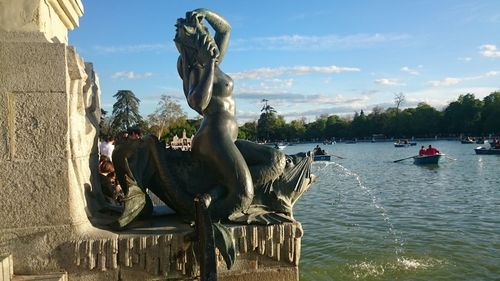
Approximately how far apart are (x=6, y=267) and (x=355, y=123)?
118 m

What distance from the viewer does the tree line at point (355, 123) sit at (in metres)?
66.4

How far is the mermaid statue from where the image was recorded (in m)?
4.41

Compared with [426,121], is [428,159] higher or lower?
lower

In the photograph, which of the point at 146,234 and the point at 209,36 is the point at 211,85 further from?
the point at 146,234

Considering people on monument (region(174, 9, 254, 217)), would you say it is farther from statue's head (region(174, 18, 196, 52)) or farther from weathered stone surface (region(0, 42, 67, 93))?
weathered stone surface (region(0, 42, 67, 93))

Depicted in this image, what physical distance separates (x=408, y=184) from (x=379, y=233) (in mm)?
12037

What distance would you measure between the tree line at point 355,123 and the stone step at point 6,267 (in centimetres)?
5365

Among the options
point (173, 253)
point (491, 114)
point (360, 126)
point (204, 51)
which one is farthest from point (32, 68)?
point (360, 126)

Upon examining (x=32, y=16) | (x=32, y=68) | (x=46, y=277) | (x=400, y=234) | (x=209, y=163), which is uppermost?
(x=32, y=16)

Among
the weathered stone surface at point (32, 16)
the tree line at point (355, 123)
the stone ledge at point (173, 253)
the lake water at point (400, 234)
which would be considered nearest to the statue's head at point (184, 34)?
the weathered stone surface at point (32, 16)

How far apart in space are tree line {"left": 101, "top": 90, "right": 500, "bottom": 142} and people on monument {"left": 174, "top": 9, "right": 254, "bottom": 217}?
174 feet

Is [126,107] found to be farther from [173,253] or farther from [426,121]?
[173,253]

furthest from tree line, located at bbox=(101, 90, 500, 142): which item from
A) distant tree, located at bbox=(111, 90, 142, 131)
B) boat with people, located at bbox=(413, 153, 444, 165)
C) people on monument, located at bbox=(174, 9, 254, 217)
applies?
people on monument, located at bbox=(174, 9, 254, 217)

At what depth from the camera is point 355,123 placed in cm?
11875
